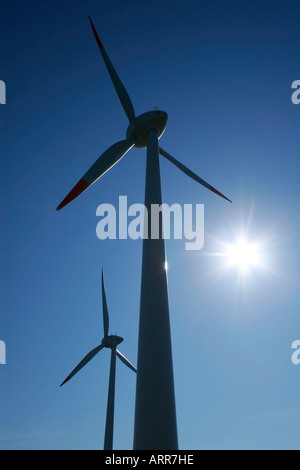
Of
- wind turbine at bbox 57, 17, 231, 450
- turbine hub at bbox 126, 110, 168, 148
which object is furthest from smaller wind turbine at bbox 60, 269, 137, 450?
wind turbine at bbox 57, 17, 231, 450

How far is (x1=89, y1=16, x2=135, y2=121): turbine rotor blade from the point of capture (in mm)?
23016

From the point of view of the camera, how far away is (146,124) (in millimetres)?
20156

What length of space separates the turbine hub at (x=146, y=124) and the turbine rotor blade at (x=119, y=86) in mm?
2563

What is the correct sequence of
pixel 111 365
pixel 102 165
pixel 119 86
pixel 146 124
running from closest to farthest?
1. pixel 102 165
2. pixel 146 124
3. pixel 119 86
4. pixel 111 365

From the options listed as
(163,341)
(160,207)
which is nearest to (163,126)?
(160,207)

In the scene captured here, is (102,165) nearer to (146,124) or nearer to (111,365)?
(146,124)

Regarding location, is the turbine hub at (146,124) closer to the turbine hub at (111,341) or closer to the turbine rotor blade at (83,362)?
the turbine rotor blade at (83,362)

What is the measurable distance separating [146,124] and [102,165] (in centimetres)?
362

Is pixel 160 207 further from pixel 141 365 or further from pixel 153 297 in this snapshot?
pixel 141 365

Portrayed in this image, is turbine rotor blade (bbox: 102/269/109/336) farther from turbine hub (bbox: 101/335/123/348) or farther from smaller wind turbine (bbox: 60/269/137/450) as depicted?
turbine hub (bbox: 101/335/123/348)

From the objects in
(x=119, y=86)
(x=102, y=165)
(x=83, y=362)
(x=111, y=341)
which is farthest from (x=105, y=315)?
(x=119, y=86)

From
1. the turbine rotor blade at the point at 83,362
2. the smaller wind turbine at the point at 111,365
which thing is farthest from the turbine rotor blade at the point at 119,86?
the turbine rotor blade at the point at 83,362

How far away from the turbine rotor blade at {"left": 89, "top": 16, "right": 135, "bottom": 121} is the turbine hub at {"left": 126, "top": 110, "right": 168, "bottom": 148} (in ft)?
8.41
